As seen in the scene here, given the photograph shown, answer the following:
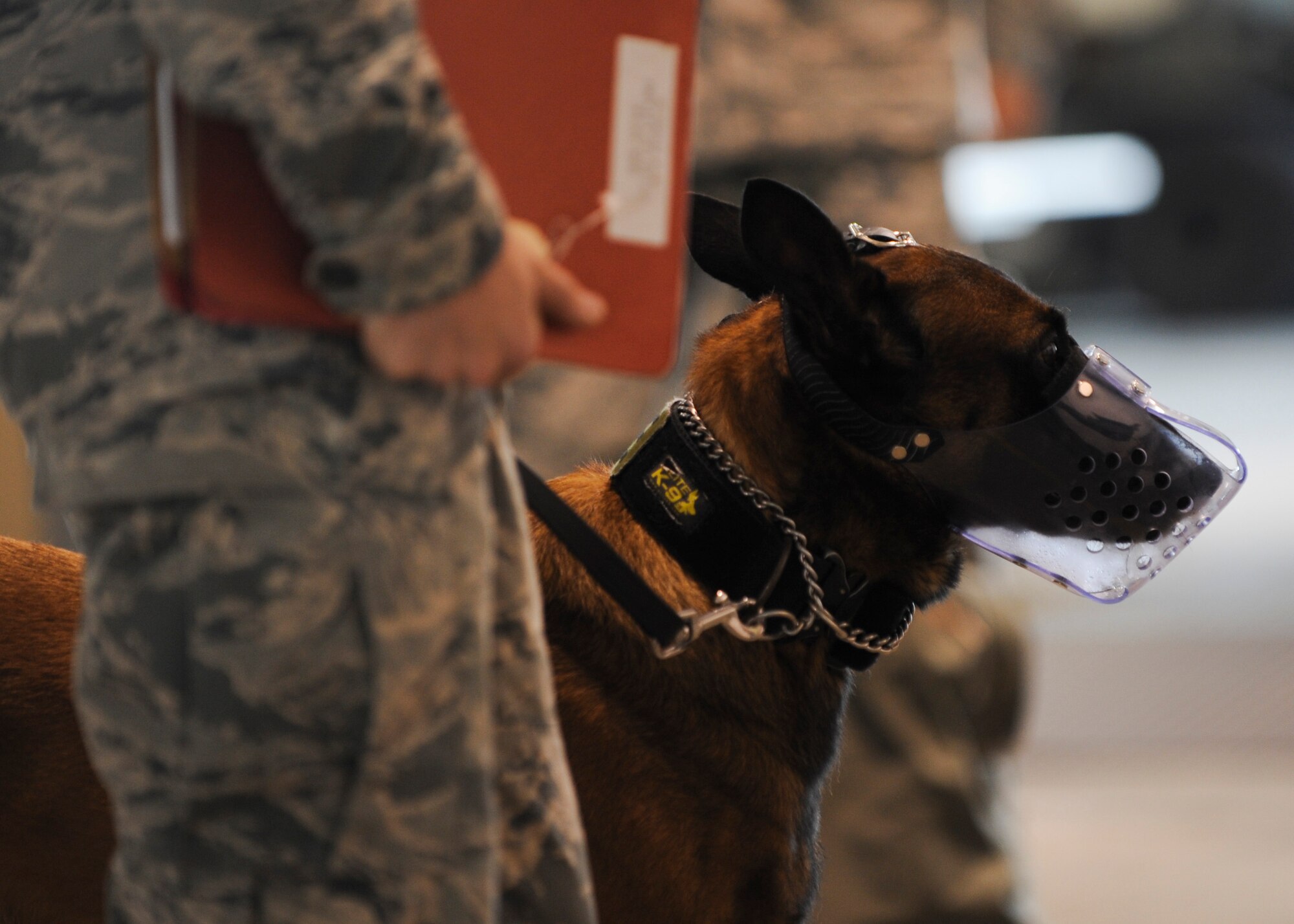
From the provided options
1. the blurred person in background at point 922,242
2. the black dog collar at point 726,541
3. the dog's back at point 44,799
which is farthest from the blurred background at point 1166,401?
the black dog collar at point 726,541

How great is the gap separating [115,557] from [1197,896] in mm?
2514

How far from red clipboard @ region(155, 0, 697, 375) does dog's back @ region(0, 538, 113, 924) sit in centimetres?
69

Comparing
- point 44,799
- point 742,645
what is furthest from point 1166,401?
point 44,799

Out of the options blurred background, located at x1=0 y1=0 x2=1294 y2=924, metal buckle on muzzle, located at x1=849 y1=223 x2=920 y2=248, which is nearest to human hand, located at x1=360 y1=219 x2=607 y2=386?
metal buckle on muzzle, located at x1=849 y1=223 x2=920 y2=248

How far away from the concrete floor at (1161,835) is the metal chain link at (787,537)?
63.6 inches

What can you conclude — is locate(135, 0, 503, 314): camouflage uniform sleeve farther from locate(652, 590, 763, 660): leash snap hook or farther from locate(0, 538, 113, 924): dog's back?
locate(0, 538, 113, 924): dog's back

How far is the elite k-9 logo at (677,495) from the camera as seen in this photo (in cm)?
123

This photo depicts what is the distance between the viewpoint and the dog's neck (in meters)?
1.27

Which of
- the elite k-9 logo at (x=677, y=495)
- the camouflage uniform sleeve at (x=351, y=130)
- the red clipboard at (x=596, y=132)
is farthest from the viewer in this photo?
the elite k-9 logo at (x=677, y=495)

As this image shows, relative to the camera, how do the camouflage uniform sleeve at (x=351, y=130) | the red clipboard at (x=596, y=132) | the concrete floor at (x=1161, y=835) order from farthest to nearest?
the concrete floor at (x=1161, y=835) < the red clipboard at (x=596, y=132) < the camouflage uniform sleeve at (x=351, y=130)

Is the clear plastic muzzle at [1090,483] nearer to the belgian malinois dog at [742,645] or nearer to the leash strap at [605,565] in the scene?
the belgian malinois dog at [742,645]

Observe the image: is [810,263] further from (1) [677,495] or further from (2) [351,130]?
(2) [351,130]

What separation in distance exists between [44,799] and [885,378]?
882 mm

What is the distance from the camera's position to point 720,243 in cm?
146
